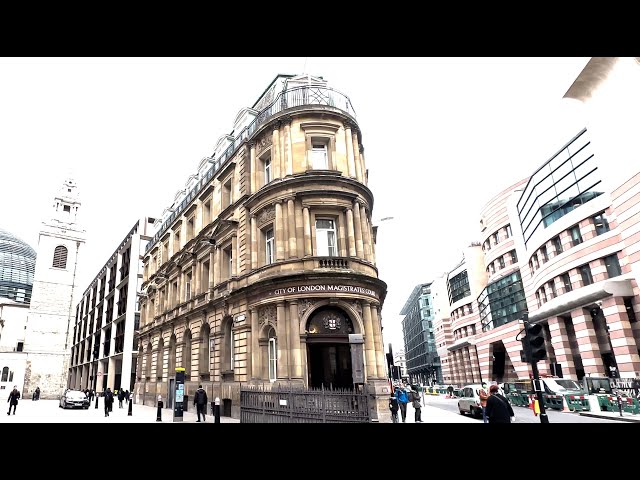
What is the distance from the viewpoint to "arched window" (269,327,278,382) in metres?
19.2

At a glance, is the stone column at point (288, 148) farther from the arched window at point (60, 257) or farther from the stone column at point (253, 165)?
the arched window at point (60, 257)

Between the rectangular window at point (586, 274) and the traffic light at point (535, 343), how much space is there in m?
28.9

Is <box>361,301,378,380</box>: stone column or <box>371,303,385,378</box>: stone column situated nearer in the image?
<box>361,301,378,380</box>: stone column

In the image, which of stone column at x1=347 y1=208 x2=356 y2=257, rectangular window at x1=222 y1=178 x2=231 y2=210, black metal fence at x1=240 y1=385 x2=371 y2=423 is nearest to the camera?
black metal fence at x1=240 y1=385 x2=371 y2=423

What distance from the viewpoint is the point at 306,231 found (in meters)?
19.7

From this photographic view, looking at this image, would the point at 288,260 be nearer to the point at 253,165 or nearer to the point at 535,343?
the point at 253,165

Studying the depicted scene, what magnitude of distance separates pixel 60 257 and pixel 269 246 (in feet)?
221

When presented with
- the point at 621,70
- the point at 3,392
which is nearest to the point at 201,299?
the point at 621,70

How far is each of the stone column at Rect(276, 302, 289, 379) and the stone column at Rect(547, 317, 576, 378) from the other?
32.2 metres

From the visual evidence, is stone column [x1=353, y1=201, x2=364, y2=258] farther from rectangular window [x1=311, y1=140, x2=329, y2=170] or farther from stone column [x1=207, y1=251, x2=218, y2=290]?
stone column [x1=207, y1=251, x2=218, y2=290]

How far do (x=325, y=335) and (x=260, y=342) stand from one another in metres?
3.34

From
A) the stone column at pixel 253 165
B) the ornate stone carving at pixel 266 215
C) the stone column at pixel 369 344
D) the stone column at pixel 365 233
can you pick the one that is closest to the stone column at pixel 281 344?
the stone column at pixel 369 344

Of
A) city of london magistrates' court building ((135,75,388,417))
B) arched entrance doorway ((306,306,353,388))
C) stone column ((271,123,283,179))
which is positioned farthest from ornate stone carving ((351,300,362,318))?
stone column ((271,123,283,179))

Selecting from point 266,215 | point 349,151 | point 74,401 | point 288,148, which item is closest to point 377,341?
point 266,215
